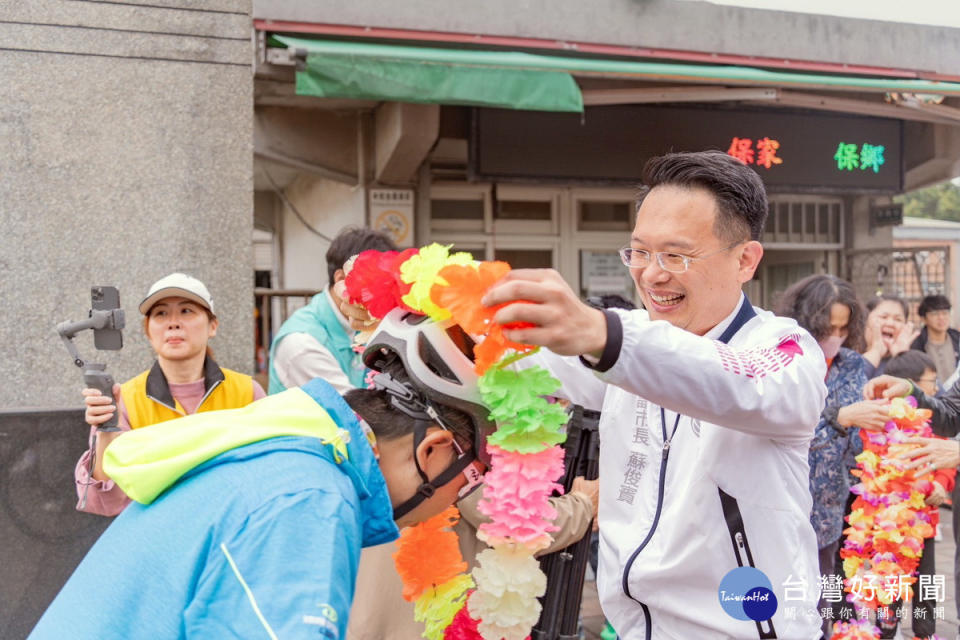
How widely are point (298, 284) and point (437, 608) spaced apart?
33.7ft

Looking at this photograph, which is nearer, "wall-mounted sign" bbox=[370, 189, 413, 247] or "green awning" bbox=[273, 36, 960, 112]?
"green awning" bbox=[273, 36, 960, 112]

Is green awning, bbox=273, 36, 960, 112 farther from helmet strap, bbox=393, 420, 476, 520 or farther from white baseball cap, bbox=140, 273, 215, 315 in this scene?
helmet strap, bbox=393, 420, 476, 520

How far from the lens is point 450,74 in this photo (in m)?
6.60

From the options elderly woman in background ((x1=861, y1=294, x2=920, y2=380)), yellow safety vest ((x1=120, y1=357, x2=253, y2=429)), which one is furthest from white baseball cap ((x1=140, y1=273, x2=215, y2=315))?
elderly woman in background ((x1=861, y1=294, x2=920, y2=380))

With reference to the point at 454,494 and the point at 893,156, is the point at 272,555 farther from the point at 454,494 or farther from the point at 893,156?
the point at 893,156

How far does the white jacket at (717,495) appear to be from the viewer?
167cm

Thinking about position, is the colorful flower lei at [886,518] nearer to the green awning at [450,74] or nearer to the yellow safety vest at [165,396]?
the yellow safety vest at [165,396]

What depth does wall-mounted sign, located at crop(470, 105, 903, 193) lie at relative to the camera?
8102 millimetres

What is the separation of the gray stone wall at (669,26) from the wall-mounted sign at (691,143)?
634mm

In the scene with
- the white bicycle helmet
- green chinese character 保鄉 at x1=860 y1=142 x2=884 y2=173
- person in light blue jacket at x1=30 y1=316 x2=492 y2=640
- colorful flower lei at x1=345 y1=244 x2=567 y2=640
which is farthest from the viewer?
green chinese character 保鄉 at x1=860 y1=142 x2=884 y2=173

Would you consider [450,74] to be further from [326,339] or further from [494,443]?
[494,443]

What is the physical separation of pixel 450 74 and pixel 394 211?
2.56 metres

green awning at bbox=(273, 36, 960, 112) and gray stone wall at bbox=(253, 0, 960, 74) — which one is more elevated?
gray stone wall at bbox=(253, 0, 960, 74)

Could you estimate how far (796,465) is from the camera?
195 cm
